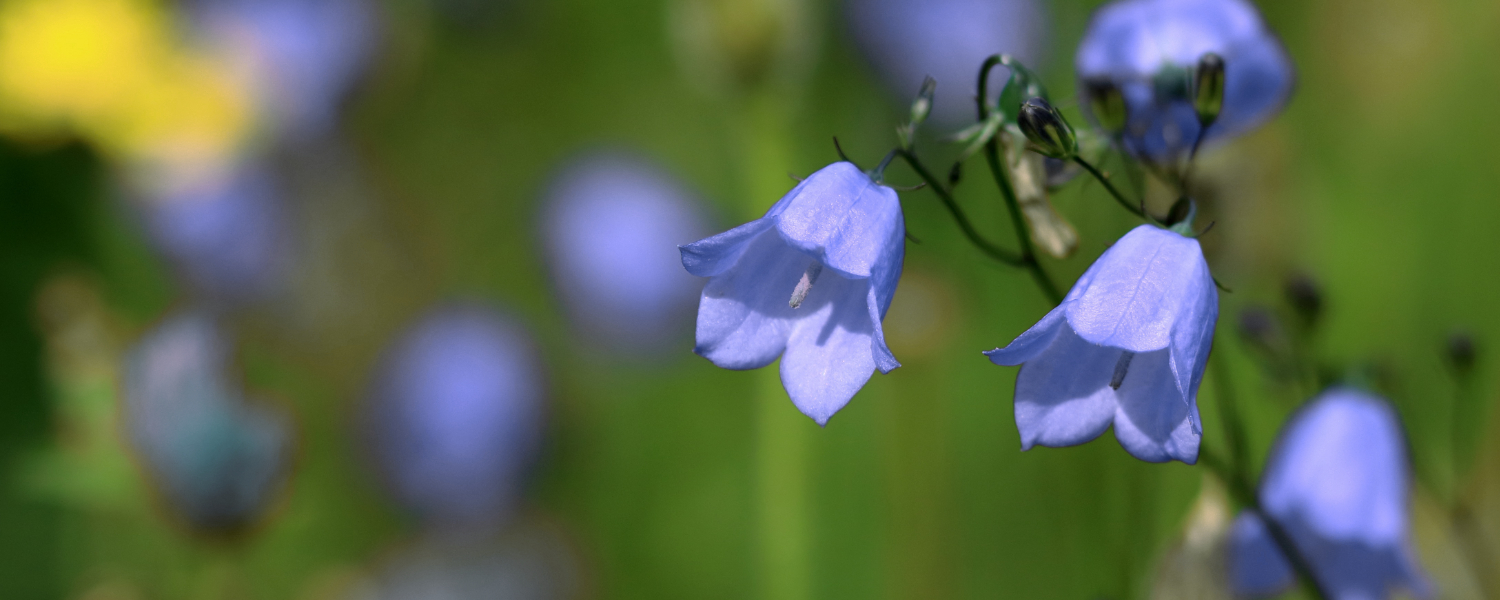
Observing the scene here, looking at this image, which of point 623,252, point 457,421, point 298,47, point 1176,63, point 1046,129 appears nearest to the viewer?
point 1046,129

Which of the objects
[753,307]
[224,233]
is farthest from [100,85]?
[753,307]

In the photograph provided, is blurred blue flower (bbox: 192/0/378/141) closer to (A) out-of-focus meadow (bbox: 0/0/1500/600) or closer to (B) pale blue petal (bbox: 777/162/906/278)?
(A) out-of-focus meadow (bbox: 0/0/1500/600)

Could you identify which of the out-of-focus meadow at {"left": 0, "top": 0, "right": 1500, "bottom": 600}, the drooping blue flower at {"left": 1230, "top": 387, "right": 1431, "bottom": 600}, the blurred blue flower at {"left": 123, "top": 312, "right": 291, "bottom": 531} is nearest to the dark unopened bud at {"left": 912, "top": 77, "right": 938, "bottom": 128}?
the drooping blue flower at {"left": 1230, "top": 387, "right": 1431, "bottom": 600}

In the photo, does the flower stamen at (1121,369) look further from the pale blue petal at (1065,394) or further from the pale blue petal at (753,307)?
the pale blue petal at (753,307)

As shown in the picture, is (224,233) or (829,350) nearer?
(829,350)

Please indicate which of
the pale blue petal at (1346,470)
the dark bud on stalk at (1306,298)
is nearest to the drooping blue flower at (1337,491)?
the pale blue petal at (1346,470)

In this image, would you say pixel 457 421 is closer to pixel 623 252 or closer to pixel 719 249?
pixel 623 252
